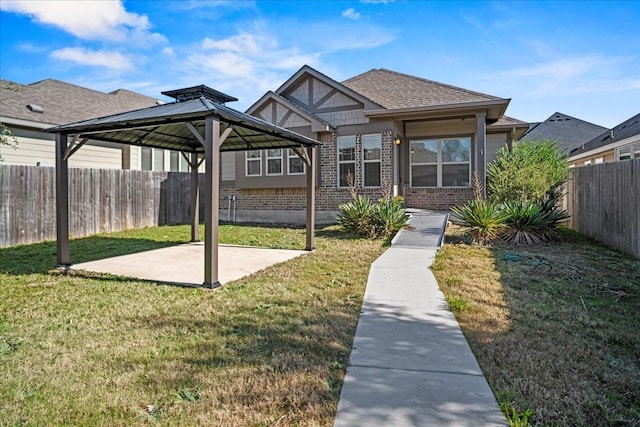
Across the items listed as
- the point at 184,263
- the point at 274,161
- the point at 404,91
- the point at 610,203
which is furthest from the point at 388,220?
the point at 404,91

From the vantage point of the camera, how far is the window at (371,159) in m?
13.0

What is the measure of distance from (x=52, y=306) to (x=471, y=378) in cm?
474

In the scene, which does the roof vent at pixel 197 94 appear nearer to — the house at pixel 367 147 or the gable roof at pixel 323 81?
the house at pixel 367 147

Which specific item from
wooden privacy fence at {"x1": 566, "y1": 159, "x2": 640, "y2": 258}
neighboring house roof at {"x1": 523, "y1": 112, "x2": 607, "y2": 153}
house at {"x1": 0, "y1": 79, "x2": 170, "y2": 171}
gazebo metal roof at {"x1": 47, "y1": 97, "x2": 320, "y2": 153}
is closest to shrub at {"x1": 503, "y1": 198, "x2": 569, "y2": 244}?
wooden privacy fence at {"x1": 566, "y1": 159, "x2": 640, "y2": 258}

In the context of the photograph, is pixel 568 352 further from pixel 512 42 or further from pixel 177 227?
pixel 177 227

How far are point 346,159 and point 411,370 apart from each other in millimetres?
10833

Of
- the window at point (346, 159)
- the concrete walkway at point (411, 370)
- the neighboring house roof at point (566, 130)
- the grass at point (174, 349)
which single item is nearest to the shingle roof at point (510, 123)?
the window at point (346, 159)

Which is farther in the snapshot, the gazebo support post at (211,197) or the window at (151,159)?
the window at (151,159)

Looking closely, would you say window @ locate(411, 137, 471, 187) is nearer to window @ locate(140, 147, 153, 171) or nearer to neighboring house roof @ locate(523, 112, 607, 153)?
window @ locate(140, 147, 153, 171)

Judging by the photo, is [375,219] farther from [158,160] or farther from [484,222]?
[158,160]

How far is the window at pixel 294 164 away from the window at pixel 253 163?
125 cm

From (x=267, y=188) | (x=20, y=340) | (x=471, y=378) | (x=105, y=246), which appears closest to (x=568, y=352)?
(x=471, y=378)

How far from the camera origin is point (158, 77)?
15.6 m

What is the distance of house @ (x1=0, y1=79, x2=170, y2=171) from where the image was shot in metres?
11.0
